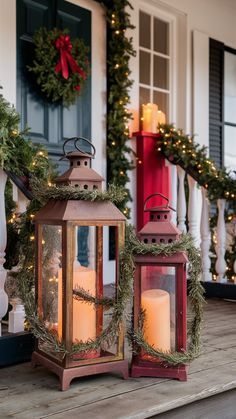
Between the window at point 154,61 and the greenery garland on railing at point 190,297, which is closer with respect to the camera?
the greenery garland on railing at point 190,297

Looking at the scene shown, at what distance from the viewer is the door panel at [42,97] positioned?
3516 mm

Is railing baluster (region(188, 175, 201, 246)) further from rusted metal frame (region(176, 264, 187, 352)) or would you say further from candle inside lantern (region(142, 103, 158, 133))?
rusted metal frame (region(176, 264, 187, 352))

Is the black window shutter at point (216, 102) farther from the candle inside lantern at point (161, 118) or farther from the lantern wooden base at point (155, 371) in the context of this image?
the lantern wooden base at point (155, 371)

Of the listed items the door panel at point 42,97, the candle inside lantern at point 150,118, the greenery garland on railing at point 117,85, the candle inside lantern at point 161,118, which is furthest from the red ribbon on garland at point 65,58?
the candle inside lantern at point 161,118

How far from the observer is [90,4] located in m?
3.99

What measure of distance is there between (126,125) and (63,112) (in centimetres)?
63

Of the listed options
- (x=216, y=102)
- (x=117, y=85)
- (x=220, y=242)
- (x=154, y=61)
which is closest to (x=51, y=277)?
(x=220, y=242)

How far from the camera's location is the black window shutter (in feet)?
16.2

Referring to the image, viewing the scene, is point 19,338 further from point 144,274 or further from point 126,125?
point 126,125

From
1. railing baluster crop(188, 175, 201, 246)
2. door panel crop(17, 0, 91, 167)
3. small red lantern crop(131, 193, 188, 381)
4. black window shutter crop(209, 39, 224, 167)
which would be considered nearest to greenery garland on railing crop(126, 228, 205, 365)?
small red lantern crop(131, 193, 188, 381)

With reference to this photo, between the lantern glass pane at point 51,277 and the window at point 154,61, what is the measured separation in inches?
116

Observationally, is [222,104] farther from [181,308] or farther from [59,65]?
[181,308]

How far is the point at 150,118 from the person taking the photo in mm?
4258

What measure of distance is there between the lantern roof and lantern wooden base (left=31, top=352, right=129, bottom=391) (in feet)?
1.44
